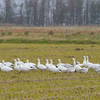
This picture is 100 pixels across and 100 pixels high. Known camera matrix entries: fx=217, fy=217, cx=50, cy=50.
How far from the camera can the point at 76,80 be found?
8.87m

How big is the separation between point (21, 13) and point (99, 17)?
28.5 metres

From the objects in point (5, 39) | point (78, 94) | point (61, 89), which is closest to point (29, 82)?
point (61, 89)

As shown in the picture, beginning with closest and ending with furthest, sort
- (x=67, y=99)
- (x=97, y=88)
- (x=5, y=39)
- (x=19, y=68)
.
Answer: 1. (x=67, y=99)
2. (x=97, y=88)
3. (x=19, y=68)
4. (x=5, y=39)

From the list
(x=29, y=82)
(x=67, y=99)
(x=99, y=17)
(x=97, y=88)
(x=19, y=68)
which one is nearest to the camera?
(x=67, y=99)

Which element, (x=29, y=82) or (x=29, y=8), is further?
(x=29, y=8)

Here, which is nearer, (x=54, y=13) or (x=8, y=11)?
(x=8, y=11)

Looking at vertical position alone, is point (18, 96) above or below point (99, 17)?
below

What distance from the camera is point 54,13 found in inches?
3078

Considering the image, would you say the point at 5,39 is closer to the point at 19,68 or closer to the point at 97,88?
the point at 19,68

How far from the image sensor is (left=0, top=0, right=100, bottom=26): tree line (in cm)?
7631

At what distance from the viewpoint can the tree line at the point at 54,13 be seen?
250 feet

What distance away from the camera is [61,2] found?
7906 centimetres

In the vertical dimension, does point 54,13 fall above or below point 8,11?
below

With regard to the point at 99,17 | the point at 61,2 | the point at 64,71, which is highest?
the point at 61,2
